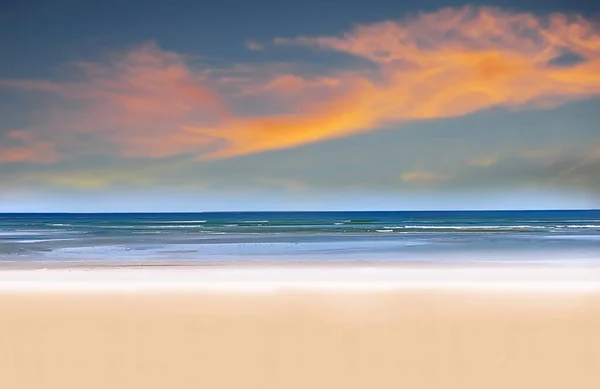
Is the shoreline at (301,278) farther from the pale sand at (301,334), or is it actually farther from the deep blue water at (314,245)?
the deep blue water at (314,245)

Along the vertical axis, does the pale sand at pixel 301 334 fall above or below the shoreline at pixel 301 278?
below

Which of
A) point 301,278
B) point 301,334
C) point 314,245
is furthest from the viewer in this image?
point 314,245

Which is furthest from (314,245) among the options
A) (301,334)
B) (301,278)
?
(301,334)

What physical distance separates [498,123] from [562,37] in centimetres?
78

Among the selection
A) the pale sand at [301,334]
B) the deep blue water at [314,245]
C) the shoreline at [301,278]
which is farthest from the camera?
the deep blue water at [314,245]

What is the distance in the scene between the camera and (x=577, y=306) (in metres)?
2.47

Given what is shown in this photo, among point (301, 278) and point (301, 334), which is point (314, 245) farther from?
point (301, 334)

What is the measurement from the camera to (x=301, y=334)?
2064mm

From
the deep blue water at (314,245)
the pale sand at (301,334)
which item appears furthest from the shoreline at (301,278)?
the deep blue water at (314,245)

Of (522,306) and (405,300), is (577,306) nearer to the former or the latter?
(522,306)

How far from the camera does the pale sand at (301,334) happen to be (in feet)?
5.46

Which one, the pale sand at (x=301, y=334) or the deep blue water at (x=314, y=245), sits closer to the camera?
the pale sand at (x=301, y=334)

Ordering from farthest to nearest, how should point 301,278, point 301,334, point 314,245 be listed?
1. point 314,245
2. point 301,278
3. point 301,334

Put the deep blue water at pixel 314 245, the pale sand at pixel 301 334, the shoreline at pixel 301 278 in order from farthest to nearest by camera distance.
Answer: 1. the deep blue water at pixel 314 245
2. the shoreline at pixel 301 278
3. the pale sand at pixel 301 334
